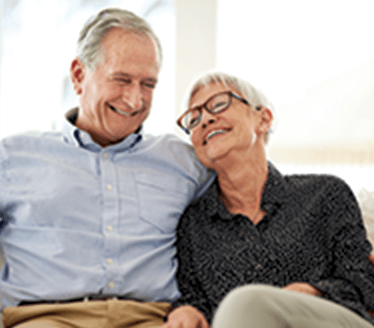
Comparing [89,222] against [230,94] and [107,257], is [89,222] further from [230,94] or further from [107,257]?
[230,94]

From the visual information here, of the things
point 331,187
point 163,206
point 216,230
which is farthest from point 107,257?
point 331,187

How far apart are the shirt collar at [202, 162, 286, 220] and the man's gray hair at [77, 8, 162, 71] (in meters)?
0.60

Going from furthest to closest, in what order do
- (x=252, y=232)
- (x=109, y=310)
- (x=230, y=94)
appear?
(x=230, y=94)
(x=252, y=232)
(x=109, y=310)

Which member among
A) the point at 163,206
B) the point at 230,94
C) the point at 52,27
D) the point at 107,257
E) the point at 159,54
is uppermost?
the point at 52,27

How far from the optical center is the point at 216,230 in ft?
4.53

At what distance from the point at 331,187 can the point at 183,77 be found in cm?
197

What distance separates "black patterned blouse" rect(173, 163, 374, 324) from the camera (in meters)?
1.25

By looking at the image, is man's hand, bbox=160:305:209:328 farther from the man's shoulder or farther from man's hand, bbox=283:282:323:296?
the man's shoulder

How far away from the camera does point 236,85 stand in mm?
1513

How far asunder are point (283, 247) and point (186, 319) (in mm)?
368


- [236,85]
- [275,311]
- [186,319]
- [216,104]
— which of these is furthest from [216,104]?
[275,311]

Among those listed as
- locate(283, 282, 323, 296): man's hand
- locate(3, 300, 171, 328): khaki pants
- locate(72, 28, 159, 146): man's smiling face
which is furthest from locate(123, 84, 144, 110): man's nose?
locate(283, 282, 323, 296): man's hand

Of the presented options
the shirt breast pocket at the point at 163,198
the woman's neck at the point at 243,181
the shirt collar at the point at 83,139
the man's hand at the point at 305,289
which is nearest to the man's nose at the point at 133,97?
the shirt collar at the point at 83,139

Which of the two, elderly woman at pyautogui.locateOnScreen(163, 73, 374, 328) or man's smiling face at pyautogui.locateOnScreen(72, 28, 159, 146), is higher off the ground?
man's smiling face at pyautogui.locateOnScreen(72, 28, 159, 146)
